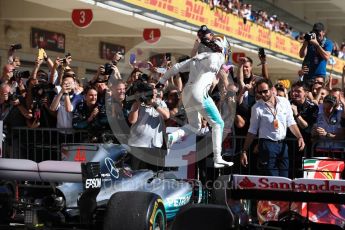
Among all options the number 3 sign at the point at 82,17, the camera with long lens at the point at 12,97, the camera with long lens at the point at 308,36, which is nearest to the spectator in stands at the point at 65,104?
the camera with long lens at the point at 12,97

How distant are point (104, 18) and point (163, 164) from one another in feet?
36.9

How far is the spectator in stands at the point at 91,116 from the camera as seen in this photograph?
27.7 feet

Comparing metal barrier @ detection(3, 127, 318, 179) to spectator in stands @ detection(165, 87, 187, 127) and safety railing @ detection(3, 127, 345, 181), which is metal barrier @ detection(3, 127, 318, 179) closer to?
safety railing @ detection(3, 127, 345, 181)

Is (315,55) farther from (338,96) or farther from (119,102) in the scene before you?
(119,102)

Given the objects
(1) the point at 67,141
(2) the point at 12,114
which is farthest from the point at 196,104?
(2) the point at 12,114

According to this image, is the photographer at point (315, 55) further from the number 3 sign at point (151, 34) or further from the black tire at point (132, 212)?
the number 3 sign at point (151, 34)

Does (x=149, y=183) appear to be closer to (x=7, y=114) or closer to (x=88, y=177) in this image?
(x=88, y=177)

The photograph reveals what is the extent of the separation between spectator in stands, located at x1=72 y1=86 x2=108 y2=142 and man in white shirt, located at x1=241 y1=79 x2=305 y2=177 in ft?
5.71

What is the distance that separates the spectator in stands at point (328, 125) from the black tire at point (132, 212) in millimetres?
3070

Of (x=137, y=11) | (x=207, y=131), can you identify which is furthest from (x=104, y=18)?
(x=207, y=131)

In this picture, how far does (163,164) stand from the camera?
297 inches

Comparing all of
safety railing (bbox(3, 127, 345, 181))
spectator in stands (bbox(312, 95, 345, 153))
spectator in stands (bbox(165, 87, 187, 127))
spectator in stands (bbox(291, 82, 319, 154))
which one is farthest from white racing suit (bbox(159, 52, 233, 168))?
spectator in stands (bbox(291, 82, 319, 154))

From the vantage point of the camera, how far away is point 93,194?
5875 mm

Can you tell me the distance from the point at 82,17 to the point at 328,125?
342 inches
